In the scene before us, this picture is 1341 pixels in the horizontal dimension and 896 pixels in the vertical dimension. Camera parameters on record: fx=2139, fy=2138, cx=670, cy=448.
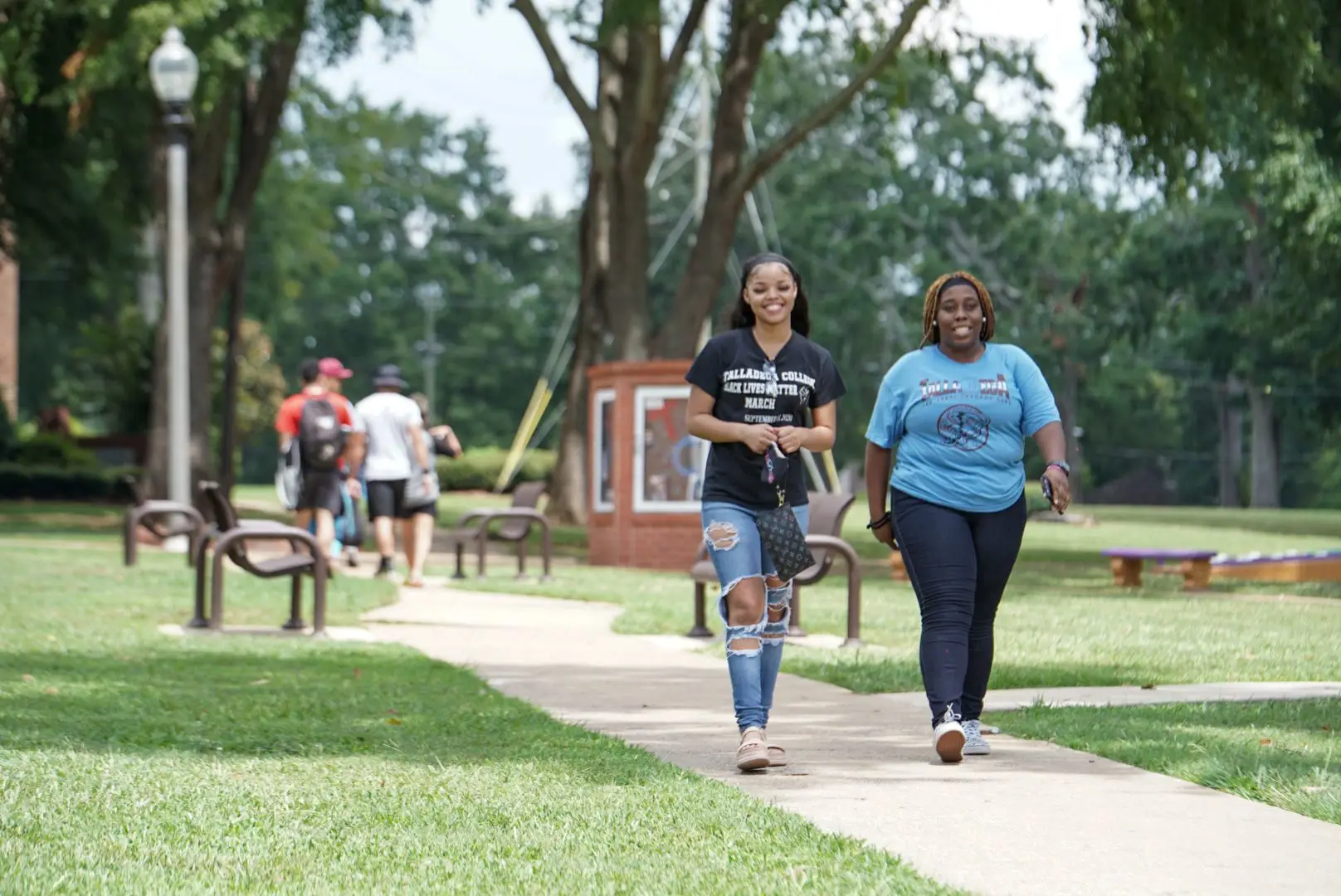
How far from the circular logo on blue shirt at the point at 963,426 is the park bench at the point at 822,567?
4.87 meters

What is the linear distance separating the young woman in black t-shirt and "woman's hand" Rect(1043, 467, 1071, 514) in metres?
0.77

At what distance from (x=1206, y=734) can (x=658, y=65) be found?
17687mm

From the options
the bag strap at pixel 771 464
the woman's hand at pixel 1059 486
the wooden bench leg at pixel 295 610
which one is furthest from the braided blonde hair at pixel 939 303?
the wooden bench leg at pixel 295 610

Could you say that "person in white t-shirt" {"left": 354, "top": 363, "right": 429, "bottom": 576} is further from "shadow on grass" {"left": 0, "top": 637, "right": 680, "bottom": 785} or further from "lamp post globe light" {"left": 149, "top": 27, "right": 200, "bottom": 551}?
"shadow on grass" {"left": 0, "top": 637, "right": 680, "bottom": 785}

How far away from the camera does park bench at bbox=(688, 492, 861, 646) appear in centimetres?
1280

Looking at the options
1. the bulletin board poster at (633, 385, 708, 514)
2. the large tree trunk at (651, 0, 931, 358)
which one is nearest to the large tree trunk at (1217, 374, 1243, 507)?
the large tree trunk at (651, 0, 931, 358)

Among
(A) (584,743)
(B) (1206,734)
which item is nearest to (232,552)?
(A) (584,743)

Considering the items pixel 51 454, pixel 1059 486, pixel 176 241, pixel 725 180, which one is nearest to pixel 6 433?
pixel 51 454

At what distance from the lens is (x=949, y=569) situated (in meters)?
7.59

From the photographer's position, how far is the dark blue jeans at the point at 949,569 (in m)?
7.57

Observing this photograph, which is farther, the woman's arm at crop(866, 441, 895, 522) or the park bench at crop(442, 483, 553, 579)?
the park bench at crop(442, 483, 553, 579)

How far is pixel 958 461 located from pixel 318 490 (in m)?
11.4

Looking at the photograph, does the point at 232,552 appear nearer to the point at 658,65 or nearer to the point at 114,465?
the point at 658,65

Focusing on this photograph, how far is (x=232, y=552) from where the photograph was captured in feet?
43.9
